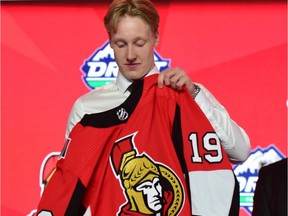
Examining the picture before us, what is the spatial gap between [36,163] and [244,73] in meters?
0.91

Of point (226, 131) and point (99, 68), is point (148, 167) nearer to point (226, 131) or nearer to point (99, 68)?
point (226, 131)

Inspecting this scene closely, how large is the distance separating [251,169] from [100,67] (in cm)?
72

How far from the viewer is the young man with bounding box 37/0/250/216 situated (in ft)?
4.90

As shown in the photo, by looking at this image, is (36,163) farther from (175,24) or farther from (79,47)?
(175,24)

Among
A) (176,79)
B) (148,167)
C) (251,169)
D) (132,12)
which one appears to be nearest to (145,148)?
(148,167)

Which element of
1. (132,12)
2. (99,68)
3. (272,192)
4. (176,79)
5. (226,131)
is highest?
(99,68)

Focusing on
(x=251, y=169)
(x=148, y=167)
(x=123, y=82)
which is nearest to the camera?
(x=148, y=167)

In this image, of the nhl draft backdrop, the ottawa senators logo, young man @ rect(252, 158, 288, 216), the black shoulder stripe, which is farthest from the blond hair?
the nhl draft backdrop

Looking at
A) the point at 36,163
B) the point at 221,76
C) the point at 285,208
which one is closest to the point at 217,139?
the point at 285,208

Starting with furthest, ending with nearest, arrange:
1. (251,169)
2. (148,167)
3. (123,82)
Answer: (251,169) < (123,82) < (148,167)

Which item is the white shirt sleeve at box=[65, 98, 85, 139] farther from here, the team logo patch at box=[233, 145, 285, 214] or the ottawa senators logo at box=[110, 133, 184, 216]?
the team logo patch at box=[233, 145, 285, 214]

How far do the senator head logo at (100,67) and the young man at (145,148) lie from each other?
1276mm

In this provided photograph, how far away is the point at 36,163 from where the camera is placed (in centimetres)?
293

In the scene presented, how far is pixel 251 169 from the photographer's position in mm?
2820
